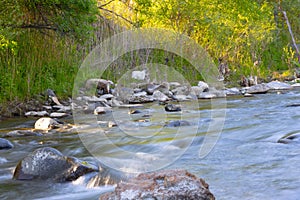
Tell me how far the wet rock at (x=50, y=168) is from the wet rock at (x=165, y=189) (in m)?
1.23

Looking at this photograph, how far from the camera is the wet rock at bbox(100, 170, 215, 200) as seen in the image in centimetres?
251

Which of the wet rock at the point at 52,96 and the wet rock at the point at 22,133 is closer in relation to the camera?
the wet rock at the point at 22,133

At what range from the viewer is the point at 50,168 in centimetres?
389

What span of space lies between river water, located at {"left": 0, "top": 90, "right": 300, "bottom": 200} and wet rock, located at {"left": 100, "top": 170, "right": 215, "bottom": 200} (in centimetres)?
53

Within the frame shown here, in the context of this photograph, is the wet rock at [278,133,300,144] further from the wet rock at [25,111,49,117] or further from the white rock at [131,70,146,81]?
the white rock at [131,70,146,81]

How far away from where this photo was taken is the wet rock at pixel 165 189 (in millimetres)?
2510

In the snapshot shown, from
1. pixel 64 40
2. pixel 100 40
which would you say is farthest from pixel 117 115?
pixel 100 40

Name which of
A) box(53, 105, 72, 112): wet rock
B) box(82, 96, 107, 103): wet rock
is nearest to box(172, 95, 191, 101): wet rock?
box(82, 96, 107, 103): wet rock

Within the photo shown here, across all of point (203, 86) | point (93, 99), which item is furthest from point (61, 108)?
point (203, 86)

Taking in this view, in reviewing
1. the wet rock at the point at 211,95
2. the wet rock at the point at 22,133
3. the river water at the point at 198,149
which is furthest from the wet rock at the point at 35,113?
the wet rock at the point at 211,95

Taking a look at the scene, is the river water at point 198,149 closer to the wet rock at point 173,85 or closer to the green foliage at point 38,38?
the green foliage at point 38,38

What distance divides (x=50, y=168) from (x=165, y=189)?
1640 mm

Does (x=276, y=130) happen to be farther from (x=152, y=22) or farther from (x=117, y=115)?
(x=152, y=22)

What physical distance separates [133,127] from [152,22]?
23.7ft
